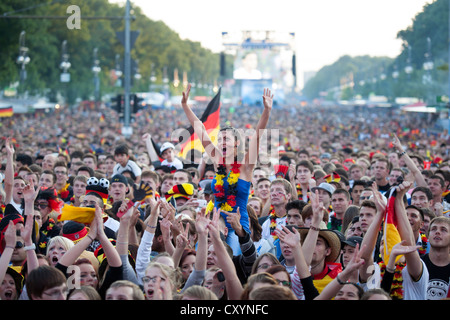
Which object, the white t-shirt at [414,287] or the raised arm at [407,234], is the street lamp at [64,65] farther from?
the white t-shirt at [414,287]

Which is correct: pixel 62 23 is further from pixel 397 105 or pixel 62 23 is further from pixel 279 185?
pixel 279 185

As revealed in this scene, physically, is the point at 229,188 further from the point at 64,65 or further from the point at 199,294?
the point at 64,65

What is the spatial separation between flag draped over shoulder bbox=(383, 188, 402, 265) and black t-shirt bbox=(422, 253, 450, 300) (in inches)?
17.3

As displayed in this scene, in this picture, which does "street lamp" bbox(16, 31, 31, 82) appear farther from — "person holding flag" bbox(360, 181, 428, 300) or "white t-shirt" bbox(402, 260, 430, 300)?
"white t-shirt" bbox(402, 260, 430, 300)

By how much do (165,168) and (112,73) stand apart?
65.7m

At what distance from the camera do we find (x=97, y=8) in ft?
211

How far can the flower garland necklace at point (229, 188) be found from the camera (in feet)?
20.7

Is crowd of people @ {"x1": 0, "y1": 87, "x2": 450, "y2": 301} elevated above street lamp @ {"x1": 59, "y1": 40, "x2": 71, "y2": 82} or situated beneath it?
situated beneath

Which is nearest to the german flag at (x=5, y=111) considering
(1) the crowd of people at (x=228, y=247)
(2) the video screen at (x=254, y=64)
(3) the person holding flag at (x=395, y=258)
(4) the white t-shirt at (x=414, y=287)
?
(1) the crowd of people at (x=228, y=247)

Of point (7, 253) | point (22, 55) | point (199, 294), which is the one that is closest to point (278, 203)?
point (7, 253)

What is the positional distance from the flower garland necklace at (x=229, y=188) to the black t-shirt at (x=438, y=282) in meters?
1.79

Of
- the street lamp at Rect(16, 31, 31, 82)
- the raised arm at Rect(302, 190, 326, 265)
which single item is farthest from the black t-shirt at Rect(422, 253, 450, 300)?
the street lamp at Rect(16, 31, 31, 82)

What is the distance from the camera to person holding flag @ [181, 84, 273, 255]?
620 cm
